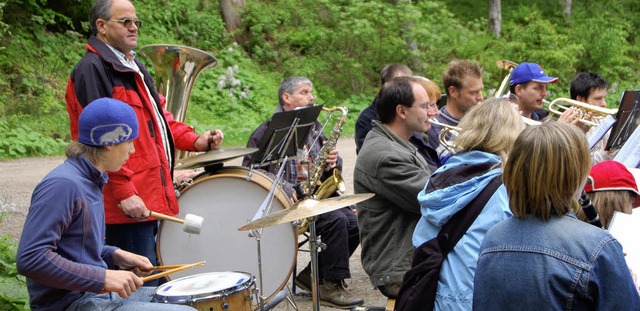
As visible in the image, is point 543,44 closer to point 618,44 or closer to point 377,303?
point 618,44

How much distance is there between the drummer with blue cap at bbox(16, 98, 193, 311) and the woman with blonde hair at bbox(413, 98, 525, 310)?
1.05 meters

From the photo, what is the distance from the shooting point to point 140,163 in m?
4.15

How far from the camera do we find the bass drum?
4.79 meters

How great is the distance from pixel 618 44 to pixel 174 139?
1618cm

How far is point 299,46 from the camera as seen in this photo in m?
17.5

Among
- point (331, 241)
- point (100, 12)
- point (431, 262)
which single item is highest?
point (100, 12)

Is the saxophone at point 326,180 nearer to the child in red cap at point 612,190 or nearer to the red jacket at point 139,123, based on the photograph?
the red jacket at point 139,123

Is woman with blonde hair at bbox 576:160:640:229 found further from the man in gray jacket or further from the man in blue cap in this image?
the man in blue cap

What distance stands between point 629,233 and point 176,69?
350cm

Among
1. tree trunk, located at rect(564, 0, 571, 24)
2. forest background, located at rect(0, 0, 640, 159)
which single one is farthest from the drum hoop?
tree trunk, located at rect(564, 0, 571, 24)

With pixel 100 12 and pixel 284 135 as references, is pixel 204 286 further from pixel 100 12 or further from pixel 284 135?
pixel 284 135

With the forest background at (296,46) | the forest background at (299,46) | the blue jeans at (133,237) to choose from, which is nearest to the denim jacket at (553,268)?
the blue jeans at (133,237)

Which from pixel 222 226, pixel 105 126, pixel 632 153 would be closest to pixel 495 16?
pixel 632 153

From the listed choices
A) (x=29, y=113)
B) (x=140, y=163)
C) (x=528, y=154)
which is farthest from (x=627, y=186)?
(x=29, y=113)
